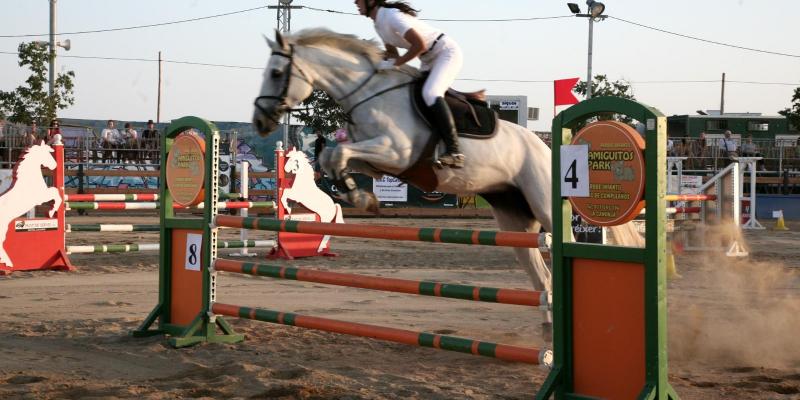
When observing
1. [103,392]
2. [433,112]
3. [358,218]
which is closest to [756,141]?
[358,218]

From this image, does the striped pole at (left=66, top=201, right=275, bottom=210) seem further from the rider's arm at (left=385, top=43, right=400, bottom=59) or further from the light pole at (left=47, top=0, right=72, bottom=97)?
the light pole at (left=47, top=0, right=72, bottom=97)

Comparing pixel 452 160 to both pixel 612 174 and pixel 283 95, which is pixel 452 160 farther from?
pixel 612 174

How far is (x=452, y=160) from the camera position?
559 centimetres

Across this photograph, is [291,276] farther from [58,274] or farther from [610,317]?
[58,274]

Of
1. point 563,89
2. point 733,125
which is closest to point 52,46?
point 563,89

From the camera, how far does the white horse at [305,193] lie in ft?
39.4

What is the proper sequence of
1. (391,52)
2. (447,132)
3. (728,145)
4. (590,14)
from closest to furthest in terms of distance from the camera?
(447,132) → (391,52) → (590,14) → (728,145)

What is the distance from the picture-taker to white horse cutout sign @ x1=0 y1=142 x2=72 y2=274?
1010 cm

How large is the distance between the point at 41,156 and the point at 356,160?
6137 mm

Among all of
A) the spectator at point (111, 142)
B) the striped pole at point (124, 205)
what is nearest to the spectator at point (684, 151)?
the spectator at point (111, 142)

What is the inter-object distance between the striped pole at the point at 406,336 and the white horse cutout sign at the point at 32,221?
5.01 m

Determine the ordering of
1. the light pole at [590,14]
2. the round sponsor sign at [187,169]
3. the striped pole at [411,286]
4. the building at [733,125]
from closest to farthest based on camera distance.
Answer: the striped pole at [411,286]
the round sponsor sign at [187,169]
the light pole at [590,14]
the building at [733,125]

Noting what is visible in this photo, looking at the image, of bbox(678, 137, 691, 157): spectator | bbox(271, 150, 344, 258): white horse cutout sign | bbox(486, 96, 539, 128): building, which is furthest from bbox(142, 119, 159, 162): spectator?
bbox(678, 137, 691, 157): spectator

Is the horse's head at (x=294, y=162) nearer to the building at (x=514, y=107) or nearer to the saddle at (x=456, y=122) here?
the saddle at (x=456, y=122)
